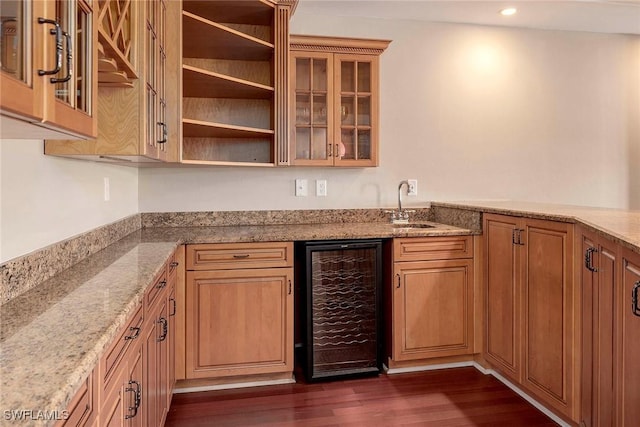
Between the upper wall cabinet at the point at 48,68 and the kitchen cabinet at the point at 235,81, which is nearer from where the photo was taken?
the upper wall cabinet at the point at 48,68

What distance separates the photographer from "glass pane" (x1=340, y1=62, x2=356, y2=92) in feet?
10.2

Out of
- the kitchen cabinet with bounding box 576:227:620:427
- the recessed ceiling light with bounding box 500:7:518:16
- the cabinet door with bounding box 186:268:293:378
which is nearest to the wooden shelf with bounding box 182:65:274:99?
the cabinet door with bounding box 186:268:293:378

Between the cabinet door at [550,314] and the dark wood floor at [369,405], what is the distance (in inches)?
8.4

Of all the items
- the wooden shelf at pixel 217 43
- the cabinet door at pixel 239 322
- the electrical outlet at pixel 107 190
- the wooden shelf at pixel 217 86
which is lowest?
the cabinet door at pixel 239 322

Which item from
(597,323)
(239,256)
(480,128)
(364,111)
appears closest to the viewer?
(597,323)

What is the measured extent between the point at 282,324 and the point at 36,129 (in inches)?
74.8

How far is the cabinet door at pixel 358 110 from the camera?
10.1 feet

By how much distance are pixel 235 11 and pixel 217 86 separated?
0.48 m

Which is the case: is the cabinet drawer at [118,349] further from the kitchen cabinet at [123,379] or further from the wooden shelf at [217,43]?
the wooden shelf at [217,43]

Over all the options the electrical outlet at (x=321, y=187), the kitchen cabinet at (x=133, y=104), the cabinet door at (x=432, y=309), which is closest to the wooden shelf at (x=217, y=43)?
the kitchen cabinet at (x=133, y=104)

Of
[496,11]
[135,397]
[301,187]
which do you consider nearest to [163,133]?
[301,187]

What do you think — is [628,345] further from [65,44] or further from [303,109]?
[303,109]

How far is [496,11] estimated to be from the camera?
3334 mm

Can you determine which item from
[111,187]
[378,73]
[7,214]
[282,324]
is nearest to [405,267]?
[282,324]
